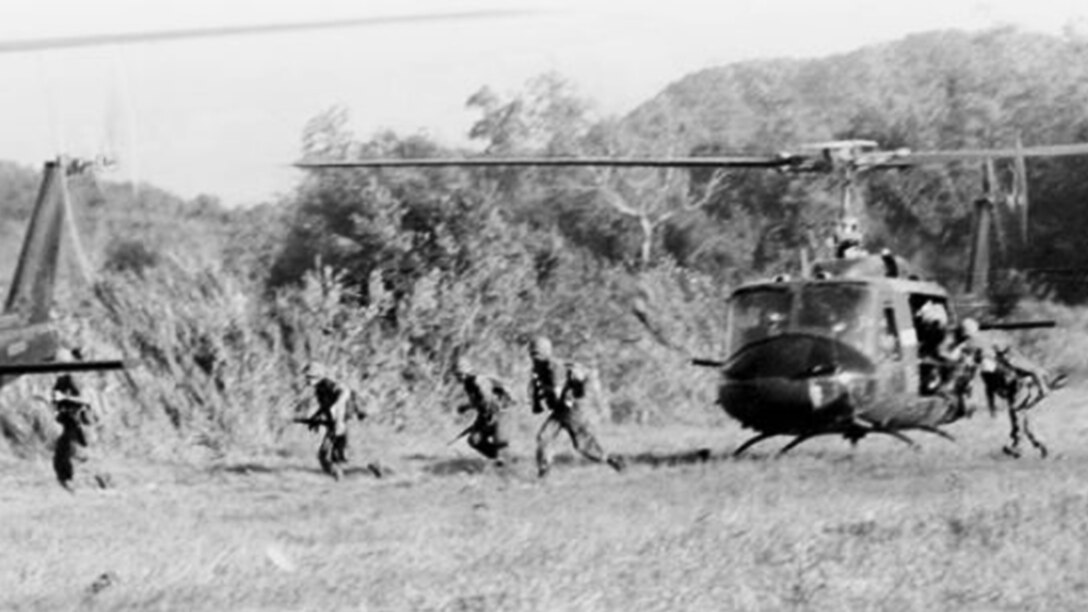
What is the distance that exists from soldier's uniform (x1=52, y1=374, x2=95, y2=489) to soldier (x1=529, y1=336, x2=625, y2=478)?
4.27m

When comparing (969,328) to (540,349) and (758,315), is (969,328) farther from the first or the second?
(540,349)

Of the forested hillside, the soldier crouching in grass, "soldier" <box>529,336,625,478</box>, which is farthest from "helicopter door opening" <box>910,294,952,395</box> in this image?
the forested hillside

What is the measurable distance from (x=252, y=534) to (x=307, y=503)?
2.67 metres

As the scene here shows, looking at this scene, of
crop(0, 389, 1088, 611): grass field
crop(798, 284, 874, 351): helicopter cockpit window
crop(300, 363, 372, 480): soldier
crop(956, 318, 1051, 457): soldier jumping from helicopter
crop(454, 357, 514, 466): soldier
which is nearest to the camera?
crop(0, 389, 1088, 611): grass field

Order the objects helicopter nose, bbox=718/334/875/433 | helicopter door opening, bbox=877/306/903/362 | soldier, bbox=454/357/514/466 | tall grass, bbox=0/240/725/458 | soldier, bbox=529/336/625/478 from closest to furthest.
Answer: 1. helicopter nose, bbox=718/334/875/433
2. helicopter door opening, bbox=877/306/903/362
3. soldier, bbox=529/336/625/478
4. soldier, bbox=454/357/514/466
5. tall grass, bbox=0/240/725/458

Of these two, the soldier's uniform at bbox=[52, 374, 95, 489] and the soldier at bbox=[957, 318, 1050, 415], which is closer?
the soldier's uniform at bbox=[52, 374, 95, 489]

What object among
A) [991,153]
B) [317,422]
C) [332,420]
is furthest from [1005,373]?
[317,422]

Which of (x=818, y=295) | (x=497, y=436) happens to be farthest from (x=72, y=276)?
(x=818, y=295)

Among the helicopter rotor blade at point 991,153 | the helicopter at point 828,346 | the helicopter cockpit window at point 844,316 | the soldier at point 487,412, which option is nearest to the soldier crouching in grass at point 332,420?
the soldier at point 487,412

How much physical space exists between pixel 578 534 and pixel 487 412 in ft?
23.5

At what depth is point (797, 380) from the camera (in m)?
17.4

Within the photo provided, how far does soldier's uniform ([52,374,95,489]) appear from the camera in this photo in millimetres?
18750

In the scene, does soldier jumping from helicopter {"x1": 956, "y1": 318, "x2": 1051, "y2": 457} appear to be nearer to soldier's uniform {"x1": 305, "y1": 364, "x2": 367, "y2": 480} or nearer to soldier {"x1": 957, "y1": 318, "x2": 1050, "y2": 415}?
soldier {"x1": 957, "y1": 318, "x2": 1050, "y2": 415}

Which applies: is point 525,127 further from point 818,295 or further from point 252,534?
point 252,534
